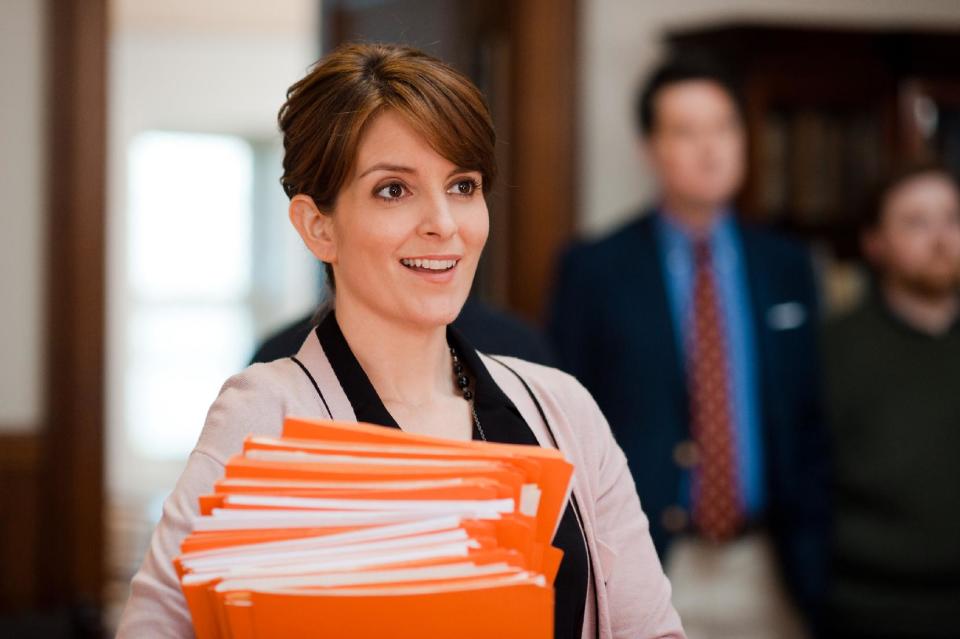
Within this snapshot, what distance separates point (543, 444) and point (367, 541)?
0.34 metres

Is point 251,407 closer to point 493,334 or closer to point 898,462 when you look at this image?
point 493,334

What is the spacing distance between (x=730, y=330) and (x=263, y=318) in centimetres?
722

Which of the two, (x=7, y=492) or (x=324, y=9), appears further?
(x=7, y=492)

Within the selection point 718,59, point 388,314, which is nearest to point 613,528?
point 388,314

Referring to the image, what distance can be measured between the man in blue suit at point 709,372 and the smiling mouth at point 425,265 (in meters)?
1.63

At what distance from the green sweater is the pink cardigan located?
2003 millimetres

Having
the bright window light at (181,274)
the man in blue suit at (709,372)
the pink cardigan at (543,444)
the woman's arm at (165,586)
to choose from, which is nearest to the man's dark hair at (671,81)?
the man in blue suit at (709,372)

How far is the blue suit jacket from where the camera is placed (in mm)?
2771

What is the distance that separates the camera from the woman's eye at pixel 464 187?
1.12 meters

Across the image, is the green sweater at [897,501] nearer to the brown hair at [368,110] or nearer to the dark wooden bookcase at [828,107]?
the dark wooden bookcase at [828,107]

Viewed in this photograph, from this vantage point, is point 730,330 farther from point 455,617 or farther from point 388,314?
point 455,617

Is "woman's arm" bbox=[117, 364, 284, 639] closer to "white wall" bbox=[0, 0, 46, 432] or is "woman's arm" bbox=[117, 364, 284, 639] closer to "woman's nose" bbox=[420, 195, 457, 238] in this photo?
"woman's nose" bbox=[420, 195, 457, 238]

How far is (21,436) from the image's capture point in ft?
15.2

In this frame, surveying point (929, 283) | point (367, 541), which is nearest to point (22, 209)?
point (929, 283)
